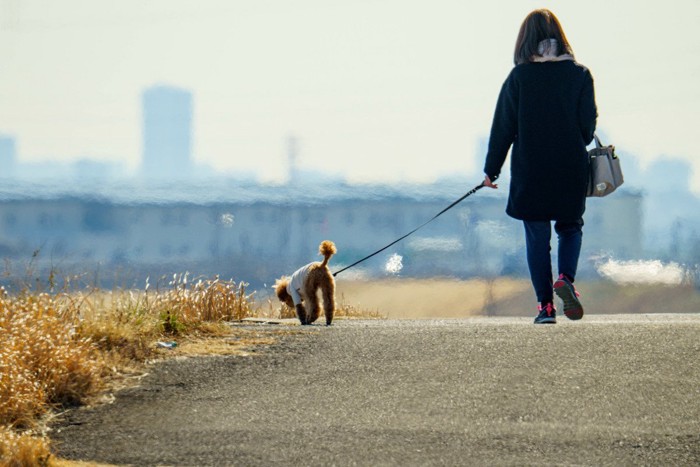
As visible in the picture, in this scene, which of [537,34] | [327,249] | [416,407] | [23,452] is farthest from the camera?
[327,249]

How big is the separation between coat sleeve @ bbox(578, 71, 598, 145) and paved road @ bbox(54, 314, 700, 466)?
1.94 m

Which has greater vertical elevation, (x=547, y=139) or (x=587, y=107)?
(x=587, y=107)

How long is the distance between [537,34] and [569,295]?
7.93 ft

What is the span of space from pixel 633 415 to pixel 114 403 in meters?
3.57

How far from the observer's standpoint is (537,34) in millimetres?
9383

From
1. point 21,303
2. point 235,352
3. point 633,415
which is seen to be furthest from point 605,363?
point 21,303

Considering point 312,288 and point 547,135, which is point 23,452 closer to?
point 547,135

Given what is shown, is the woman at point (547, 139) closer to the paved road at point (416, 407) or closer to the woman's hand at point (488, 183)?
the woman's hand at point (488, 183)

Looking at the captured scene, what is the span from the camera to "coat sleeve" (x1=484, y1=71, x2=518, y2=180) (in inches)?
374

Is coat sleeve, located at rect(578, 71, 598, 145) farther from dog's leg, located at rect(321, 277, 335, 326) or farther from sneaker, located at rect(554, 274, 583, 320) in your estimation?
dog's leg, located at rect(321, 277, 335, 326)

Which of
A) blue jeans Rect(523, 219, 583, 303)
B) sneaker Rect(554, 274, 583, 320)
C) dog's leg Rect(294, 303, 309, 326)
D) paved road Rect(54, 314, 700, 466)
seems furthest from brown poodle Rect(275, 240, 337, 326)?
sneaker Rect(554, 274, 583, 320)

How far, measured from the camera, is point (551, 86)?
30.9 ft

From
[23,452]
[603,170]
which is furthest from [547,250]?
[23,452]

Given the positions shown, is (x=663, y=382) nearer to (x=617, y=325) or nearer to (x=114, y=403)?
(x=617, y=325)
